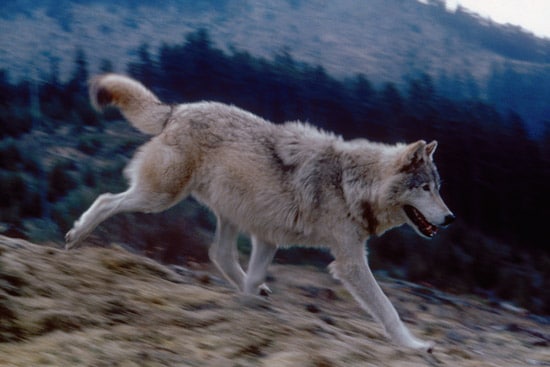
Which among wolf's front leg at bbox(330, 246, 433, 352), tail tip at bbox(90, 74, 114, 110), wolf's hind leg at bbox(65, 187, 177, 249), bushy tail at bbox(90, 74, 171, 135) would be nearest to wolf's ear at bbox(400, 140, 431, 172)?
wolf's front leg at bbox(330, 246, 433, 352)

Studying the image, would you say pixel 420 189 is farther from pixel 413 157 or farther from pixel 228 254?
pixel 228 254

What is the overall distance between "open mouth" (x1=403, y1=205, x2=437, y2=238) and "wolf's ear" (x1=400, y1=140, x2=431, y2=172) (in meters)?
0.35

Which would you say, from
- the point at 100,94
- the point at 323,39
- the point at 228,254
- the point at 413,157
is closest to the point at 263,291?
the point at 228,254

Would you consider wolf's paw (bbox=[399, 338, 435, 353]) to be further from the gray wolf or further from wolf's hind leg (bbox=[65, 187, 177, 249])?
wolf's hind leg (bbox=[65, 187, 177, 249])

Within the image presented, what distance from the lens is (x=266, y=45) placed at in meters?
22.1

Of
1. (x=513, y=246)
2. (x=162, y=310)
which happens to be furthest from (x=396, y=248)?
(x=162, y=310)

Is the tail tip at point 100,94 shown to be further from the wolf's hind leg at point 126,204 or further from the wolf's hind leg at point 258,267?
the wolf's hind leg at point 258,267

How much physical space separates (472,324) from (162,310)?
18.8ft

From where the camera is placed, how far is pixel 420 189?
18.5 ft

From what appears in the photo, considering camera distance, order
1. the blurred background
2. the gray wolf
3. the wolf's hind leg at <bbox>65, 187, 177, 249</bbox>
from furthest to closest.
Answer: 1. the blurred background
2. the wolf's hind leg at <bbox>65, 187, 177, 249</bbox>
3. the gray wolf

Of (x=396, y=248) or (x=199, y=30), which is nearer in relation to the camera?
(x=396, y=248)

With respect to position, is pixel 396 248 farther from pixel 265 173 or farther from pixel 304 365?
pixel 304 365

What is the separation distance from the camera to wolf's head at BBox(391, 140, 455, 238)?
5578 millimetres

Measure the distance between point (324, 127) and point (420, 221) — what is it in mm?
10461
